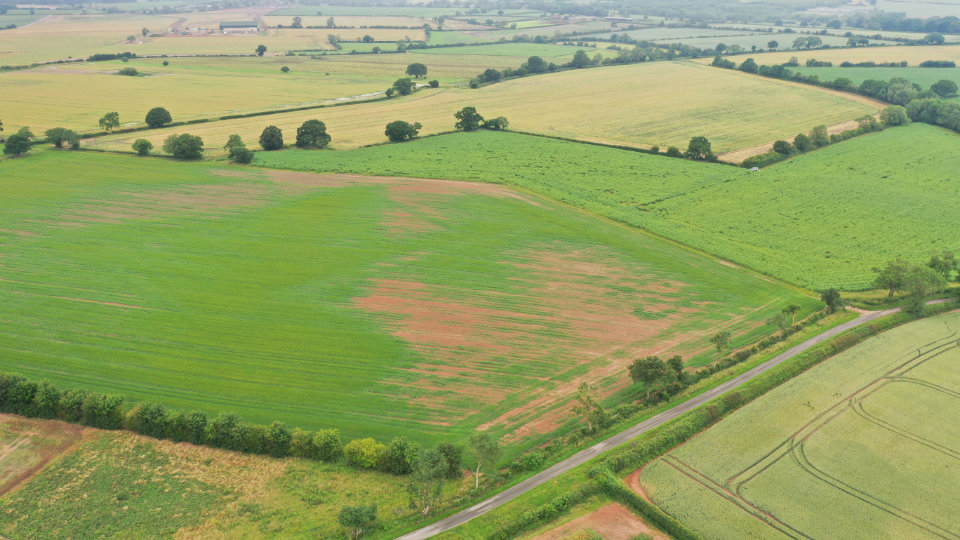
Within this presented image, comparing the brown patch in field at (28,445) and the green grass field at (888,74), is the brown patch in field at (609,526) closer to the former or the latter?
the brown patch in field at (28,445)

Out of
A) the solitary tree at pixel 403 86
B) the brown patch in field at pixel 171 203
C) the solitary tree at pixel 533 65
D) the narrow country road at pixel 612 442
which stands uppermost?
the solitary tree at pixel 533 65

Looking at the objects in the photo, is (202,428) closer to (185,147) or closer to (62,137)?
(185,147)

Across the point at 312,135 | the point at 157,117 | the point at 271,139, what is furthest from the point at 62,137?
the point at 312,135

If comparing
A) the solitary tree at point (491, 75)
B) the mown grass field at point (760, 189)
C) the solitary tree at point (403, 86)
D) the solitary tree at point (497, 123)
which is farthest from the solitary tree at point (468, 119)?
the solitary tree at point (491, 75)

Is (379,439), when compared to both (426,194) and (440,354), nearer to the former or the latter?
→ (440,354)

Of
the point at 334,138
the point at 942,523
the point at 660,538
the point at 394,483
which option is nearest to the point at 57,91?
the point at 334,138
